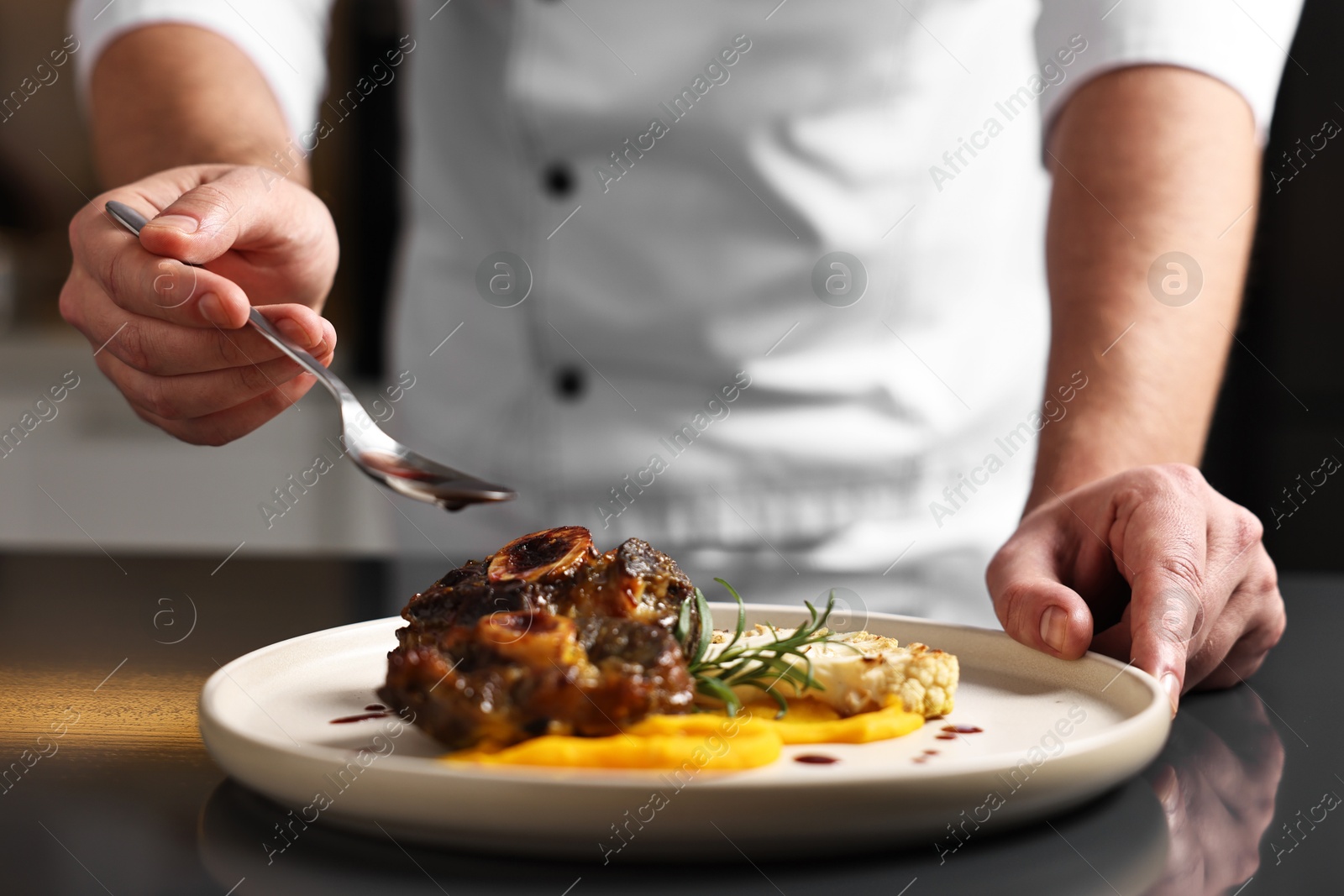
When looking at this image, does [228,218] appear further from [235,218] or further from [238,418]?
[238,418]

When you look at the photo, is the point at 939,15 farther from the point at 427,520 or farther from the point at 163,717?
the point at 163,717

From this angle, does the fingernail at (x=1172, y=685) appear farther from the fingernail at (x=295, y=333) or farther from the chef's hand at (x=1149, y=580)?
the fingernail at (x=295, y=333)

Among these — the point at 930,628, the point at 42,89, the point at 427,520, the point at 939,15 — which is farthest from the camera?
the point at 42,89

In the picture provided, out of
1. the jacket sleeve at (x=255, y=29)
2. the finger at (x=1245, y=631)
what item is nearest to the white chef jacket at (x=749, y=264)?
the jacket sleeve at (x=255, y=29)

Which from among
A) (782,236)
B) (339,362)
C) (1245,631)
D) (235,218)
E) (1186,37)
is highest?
(1186,37)

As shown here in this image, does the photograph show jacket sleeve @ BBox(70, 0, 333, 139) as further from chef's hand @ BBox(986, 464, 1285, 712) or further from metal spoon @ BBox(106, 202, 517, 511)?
chef's hand @ BBox(986, 464, 1285, 712)

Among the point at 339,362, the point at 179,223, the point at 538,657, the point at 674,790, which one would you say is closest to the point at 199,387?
the point at 179,223

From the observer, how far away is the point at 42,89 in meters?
3.73

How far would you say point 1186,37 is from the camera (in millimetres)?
1353

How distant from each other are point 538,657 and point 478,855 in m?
0.11

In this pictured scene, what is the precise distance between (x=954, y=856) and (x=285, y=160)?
1.19 metres

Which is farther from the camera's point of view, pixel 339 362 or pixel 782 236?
pixel 339 362

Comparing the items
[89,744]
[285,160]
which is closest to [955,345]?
[285,160]

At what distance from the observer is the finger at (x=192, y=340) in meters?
0.97
